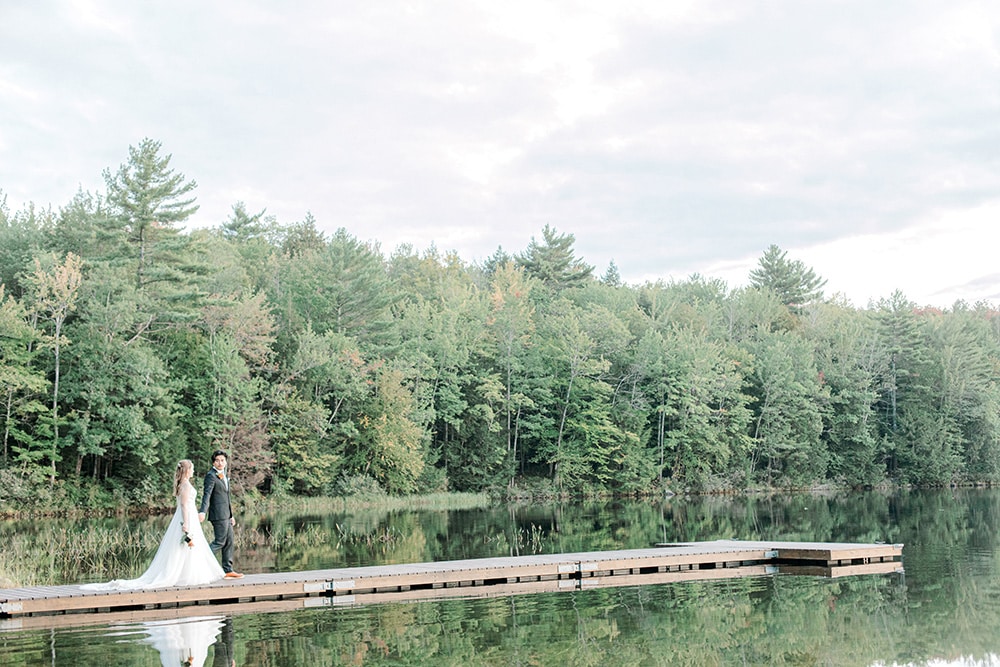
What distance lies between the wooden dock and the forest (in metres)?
25.1

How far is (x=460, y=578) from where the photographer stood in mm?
17125

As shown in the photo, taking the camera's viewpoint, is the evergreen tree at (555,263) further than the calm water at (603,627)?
Yes

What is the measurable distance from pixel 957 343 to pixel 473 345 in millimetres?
30868

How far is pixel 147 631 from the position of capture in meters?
13.0

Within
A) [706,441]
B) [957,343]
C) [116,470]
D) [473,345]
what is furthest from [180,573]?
[957,343]

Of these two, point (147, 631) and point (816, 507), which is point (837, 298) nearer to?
point (816, 507)

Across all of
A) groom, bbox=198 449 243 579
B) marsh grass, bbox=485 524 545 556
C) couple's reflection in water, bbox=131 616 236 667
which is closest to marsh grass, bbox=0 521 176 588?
groom, bbox=198 449 243 579

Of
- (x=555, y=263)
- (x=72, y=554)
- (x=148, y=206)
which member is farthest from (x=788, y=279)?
(x=72, y=554)

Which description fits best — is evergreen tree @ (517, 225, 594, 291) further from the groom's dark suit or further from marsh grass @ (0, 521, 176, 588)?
the groom's dark suit

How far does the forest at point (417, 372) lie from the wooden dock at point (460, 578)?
25100mm

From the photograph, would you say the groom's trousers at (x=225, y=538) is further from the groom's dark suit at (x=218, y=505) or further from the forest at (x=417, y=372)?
the forest at (x=417, y=372)

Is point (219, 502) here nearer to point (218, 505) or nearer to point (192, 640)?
point (218, 505)

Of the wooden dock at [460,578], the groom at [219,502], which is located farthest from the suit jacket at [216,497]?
the wooden dock at [460,578]

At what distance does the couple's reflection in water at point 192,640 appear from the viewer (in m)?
11.3
